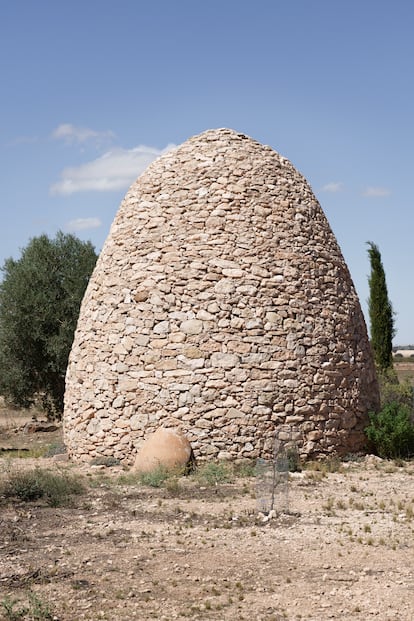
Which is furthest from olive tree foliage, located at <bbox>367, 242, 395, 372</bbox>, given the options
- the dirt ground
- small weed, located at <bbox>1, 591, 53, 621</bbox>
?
small weed, located at <bbox>1, 591, 53, 621</bbox>

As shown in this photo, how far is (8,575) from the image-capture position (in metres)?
6.24

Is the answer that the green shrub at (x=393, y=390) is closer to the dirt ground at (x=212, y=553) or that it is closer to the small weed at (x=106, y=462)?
the dirt ground at (x=212, y=553)

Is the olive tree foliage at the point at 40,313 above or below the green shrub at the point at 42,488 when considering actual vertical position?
above

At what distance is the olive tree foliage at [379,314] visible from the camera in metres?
21.3

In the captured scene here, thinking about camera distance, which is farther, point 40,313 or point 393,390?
point 40,313

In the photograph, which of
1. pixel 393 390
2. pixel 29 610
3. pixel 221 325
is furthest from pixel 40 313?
pixel 29 610

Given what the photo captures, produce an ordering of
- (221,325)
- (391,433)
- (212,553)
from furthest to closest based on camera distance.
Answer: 1. (391,433)
2. (221,325)
3. (212,553)

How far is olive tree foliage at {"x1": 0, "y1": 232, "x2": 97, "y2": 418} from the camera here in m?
17.7

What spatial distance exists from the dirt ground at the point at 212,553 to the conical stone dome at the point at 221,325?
1.29 metres

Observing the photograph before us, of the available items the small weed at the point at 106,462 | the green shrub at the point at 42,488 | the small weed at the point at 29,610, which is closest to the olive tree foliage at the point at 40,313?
the small weed at the point at 106,462

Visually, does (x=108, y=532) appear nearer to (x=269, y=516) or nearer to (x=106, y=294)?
(x=269, y=516)

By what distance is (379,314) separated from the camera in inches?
846

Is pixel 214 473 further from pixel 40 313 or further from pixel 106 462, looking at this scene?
pixel 40 313

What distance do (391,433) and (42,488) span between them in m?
5.73
